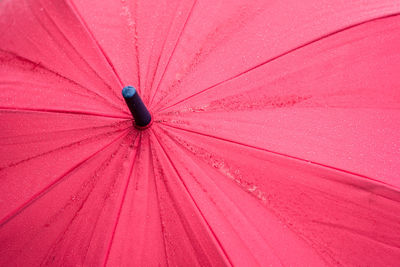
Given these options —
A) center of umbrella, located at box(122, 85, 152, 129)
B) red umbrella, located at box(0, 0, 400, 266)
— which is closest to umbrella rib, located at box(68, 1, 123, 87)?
red umbrella, located at box(0, 0, 400, 266)

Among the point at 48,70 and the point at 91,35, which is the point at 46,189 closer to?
the point at 48,70

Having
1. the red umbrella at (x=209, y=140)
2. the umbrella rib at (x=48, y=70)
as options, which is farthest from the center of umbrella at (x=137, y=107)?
the umbrella rib at (x=48, y=70)

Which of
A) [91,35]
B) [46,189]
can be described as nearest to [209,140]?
[46,189]

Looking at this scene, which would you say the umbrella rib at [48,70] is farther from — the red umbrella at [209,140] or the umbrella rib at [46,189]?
the umbrella rib at [46,189]

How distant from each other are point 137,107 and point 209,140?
1.06ft

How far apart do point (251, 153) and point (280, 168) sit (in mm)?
126

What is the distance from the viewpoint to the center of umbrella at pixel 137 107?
4.00 ft

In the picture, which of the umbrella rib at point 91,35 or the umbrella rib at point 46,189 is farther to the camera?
the umbrella rib at point 91,35

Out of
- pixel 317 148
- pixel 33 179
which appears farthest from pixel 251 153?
pixel 33 179

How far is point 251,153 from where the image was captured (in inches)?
52.4

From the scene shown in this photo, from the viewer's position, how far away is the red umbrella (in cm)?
127

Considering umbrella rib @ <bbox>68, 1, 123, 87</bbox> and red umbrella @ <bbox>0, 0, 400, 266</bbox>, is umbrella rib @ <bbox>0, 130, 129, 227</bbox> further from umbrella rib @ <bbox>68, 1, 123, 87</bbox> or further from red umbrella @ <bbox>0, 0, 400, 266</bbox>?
umbrella rib @ <bbox>68, 1, 123, 87</bbox>

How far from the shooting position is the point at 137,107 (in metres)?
1.26

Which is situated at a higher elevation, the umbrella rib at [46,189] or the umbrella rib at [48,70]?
the umbrella rib at [48,70]
